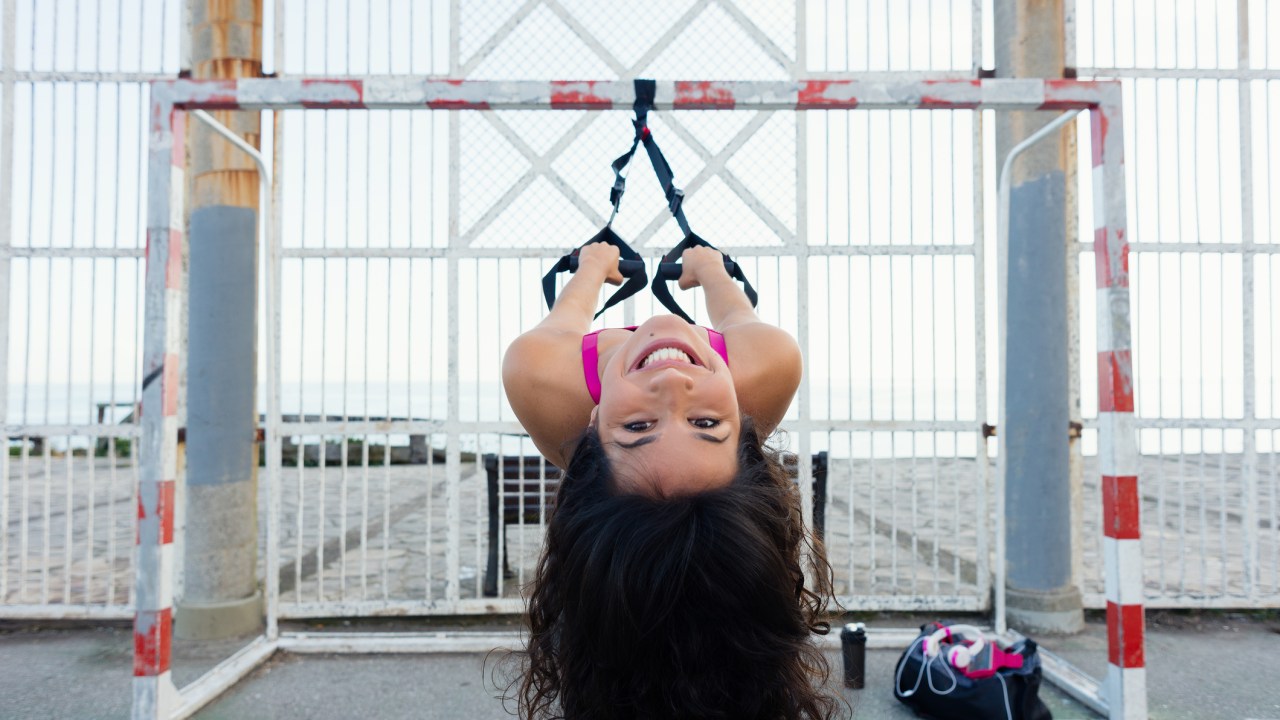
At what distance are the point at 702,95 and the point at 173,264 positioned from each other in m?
1.99

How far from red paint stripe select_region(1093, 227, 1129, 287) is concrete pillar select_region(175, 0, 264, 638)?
13.1ft

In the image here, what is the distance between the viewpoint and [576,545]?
158 centimetres

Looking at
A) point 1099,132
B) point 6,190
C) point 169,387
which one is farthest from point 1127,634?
point 6,190

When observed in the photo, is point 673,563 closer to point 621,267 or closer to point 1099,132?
point 621,267

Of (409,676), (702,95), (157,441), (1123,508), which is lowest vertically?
(409,676)

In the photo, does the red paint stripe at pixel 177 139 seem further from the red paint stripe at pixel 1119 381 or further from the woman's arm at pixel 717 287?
the red paint stripe at pixel 1119 381

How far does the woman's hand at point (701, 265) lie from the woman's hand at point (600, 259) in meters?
0.23

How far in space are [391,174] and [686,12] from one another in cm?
187

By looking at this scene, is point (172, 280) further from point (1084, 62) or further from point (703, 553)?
point (1084, 62)

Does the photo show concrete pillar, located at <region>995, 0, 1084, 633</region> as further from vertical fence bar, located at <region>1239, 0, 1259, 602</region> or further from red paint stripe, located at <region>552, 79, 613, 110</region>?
red paint stripe, located at <region>552, 79, 613, 110</region>

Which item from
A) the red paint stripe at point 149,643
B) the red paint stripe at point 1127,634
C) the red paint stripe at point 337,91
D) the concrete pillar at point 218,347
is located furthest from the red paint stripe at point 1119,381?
the concrete pillar at point 218,347

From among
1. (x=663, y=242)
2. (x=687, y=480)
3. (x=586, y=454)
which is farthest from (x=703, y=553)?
(x=663, y=242)

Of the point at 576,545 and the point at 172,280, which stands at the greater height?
the point at 172,280

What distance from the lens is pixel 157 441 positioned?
2762mm
